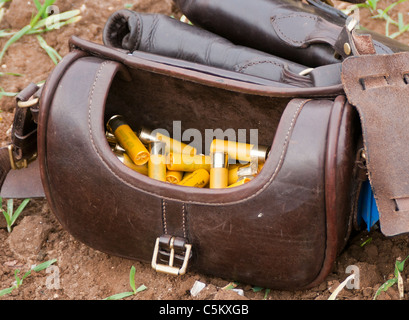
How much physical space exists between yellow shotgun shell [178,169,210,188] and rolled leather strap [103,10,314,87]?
0.39 meters

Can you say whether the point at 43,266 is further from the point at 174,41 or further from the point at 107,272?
the point at 174,41

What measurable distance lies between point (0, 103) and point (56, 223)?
2.14ft

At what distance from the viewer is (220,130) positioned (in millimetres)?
1962

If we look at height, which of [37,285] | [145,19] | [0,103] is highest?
[145,19]

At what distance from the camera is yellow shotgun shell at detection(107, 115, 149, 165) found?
185cm

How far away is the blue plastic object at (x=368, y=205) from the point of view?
5.48 feet

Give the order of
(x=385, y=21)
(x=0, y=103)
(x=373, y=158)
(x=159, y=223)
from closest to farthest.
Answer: (x=373, y=158)
(x=159, y=223)
(x=0, y=103)
(x=385, y=21)

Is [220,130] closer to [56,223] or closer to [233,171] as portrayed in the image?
[233,171]

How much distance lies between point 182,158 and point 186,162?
19mm

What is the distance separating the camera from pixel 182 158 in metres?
1.91

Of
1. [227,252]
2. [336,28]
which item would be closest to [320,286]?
[227,252]

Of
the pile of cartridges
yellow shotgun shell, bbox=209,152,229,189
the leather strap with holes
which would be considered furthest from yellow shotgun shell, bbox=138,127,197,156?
the leather strap with holes

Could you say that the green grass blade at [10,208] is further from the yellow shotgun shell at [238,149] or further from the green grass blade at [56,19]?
the green grass blade at [56,19]

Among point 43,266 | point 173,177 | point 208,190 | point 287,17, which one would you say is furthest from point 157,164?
point 287,17
